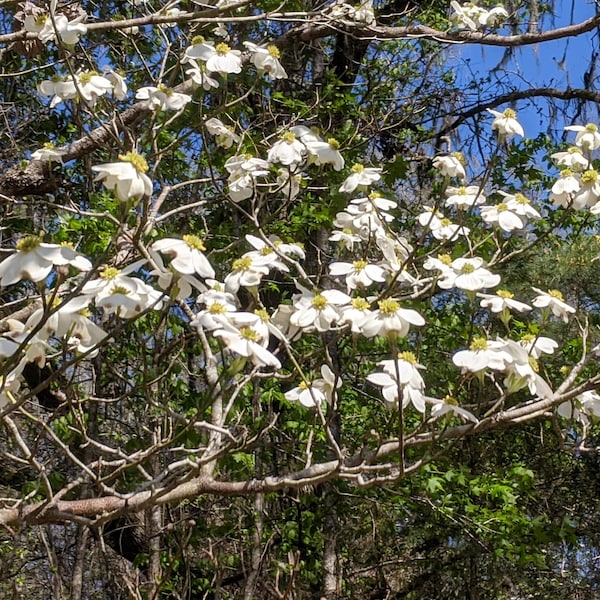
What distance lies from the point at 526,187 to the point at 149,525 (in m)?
2.28

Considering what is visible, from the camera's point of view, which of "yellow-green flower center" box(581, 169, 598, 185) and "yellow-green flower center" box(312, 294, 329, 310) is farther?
"yellow-green flower center" box(581, 169, 598, 185)

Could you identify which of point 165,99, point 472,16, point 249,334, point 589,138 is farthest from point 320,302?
point 472,16

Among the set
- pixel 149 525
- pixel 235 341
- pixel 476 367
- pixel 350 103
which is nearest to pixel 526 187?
pixel 350 103

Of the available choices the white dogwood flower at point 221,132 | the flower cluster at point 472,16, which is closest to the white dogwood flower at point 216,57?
the white dogwood flower at point 221,132

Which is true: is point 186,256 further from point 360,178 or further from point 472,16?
point 472,16

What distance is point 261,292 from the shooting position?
3.38 meters

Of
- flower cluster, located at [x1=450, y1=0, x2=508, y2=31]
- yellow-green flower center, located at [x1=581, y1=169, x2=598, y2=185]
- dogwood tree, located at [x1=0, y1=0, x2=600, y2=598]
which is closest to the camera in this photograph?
dogwood tree, located at [x1=0, y1=0, x2=600, y2=598]

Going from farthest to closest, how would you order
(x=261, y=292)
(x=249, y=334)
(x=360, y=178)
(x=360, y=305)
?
(x=261, y=292), (x=360, y=178), (x=360, y=305), (x=249, y=334)

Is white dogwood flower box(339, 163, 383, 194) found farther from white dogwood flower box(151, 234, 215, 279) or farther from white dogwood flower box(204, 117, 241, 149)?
white dogwood flower box(151, 234, 215, 279)

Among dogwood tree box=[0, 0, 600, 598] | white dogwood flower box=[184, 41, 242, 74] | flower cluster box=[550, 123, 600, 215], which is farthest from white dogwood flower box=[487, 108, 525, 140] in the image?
white dogwood flower box=[184, 41, 242, 74]

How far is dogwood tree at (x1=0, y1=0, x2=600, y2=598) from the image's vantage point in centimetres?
132

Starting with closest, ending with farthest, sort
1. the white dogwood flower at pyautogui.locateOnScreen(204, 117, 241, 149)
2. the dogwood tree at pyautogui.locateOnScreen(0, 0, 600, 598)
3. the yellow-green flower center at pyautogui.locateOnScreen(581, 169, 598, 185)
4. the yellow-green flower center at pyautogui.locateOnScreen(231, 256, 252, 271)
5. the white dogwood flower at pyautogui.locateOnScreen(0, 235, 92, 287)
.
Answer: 1. the white dogwood flower at pyautogui.locateOnScreen(0, 235, 92, 287)
2. the dogwood tree at pyautogui.locateOnScreen(0, 0, 600, 598)
3. the yellow-green flower center at pyautogui.locateOnScreen(231, 256, 252, 271)
4. the yellow-green flower center at pyautogui.locateOnScreen(581, 169, 598, 185)
5. the white dogwood flower at pyautogui.locateOnScreen(204, 117, 241, 149)

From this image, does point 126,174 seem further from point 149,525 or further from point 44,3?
point 149,525

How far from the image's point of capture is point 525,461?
3947 mm
